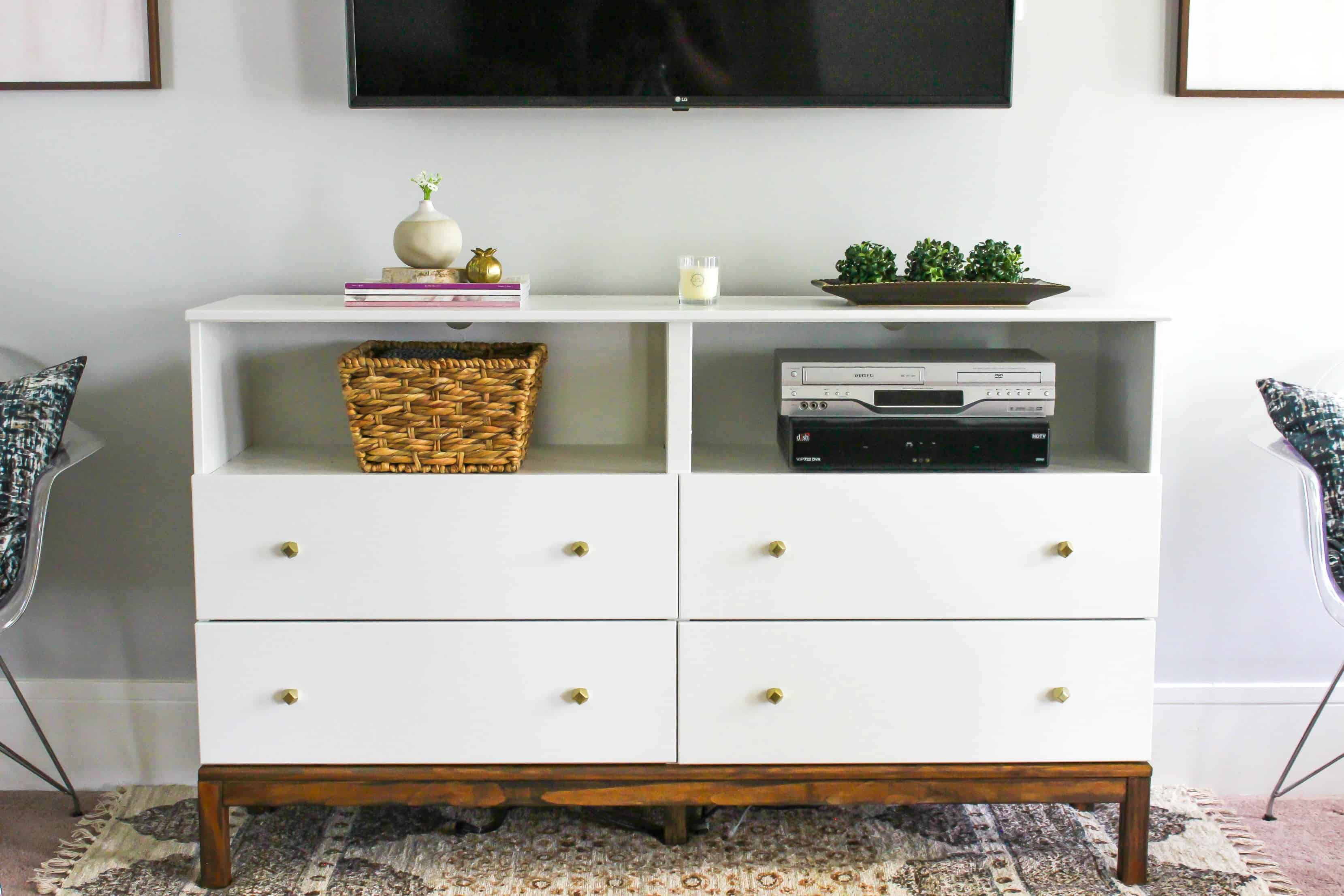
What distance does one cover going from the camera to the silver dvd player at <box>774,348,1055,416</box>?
184 cm

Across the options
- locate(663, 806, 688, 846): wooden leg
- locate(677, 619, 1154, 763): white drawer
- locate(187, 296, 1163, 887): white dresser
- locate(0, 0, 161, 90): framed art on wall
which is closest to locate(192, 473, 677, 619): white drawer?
locate(187, 296, 1163, 887): white dresser

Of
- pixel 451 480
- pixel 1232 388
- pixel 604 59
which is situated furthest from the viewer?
pixel 1232 388

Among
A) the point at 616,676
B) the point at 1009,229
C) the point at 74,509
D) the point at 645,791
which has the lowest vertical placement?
the point at 645,791

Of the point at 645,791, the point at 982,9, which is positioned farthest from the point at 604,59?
the point at 645,791

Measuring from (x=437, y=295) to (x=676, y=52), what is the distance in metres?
0.61

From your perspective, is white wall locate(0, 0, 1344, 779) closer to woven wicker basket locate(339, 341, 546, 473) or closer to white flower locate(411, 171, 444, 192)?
white flower locate(411, 171, 444, 192)

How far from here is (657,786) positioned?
73.9 inches

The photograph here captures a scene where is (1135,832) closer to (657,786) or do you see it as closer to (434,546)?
(657,786)

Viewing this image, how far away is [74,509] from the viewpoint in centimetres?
223

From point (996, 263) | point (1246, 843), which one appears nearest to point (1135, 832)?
point (1246, 843)

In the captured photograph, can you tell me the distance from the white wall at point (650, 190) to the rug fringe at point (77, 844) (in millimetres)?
718

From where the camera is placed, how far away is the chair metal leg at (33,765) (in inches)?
80.2

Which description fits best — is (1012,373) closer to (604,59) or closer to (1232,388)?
(1232,388)

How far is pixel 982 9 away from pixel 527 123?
0.81 metres
